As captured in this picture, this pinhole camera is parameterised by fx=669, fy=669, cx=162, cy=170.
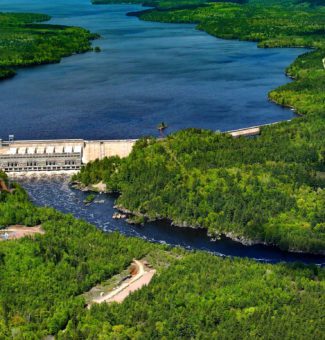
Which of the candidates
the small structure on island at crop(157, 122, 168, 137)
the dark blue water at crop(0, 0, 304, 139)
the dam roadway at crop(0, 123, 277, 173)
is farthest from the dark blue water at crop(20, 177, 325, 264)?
the small structure on island at crop(157, 122, 168, 137)

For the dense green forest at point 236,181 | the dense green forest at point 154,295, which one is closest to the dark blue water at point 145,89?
the dense green forest at point 236,181

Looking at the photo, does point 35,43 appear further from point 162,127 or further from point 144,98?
point 162,127

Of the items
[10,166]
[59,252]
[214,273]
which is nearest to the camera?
[214,273]

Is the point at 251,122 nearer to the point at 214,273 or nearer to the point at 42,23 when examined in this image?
the point at 214,273

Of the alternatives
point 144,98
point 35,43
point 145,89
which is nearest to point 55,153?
point 144,98

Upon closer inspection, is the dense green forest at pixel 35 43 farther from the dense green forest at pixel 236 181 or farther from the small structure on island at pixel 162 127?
the dense green forest at pixel 236 181

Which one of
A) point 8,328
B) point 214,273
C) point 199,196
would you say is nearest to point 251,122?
point 199,196
